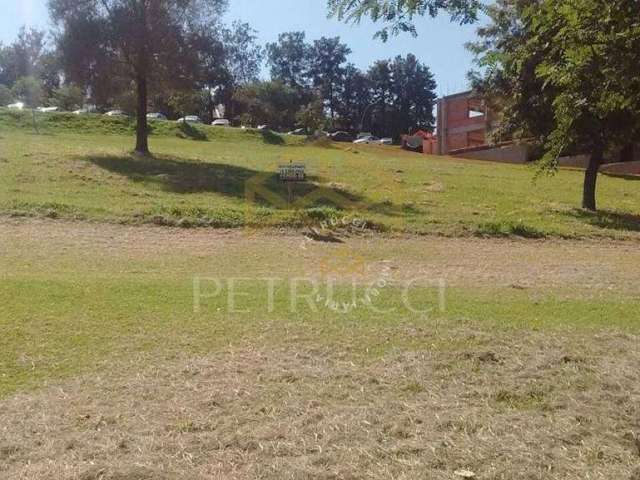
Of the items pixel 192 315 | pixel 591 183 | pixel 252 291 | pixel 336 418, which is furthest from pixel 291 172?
→ pixel 591 183

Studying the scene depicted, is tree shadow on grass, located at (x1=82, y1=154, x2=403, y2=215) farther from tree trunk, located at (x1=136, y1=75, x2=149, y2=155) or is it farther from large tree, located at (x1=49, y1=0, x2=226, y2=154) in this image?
large tree, located at (x1=49, y1=0, x2=226, y2=154)

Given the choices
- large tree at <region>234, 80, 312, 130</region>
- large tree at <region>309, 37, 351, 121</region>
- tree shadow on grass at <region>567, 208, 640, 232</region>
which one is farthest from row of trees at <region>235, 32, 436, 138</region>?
tree shadow on grass at <region>567, 208, 640, 232</region>

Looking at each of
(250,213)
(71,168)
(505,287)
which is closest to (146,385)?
(505,287)

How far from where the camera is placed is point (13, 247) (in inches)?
371

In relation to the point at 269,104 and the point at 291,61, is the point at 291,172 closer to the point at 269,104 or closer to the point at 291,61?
the point at 269,104

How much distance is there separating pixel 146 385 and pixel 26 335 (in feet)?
4.87

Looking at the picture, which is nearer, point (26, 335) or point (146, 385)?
point (146, 385)

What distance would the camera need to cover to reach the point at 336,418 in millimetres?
3881

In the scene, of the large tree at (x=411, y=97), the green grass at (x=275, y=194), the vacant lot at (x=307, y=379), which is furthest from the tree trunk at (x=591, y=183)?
the large tree at (x=411, y=97)

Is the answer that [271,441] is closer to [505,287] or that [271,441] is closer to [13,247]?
[505,287]

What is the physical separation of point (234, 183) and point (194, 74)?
6185 mm

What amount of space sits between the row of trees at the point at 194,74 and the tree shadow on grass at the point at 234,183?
110 inches

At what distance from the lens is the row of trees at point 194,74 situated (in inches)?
783

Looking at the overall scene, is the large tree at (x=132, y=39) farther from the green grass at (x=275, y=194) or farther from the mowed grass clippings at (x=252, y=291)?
the mowed grass clippings at (x=252, y=291)
